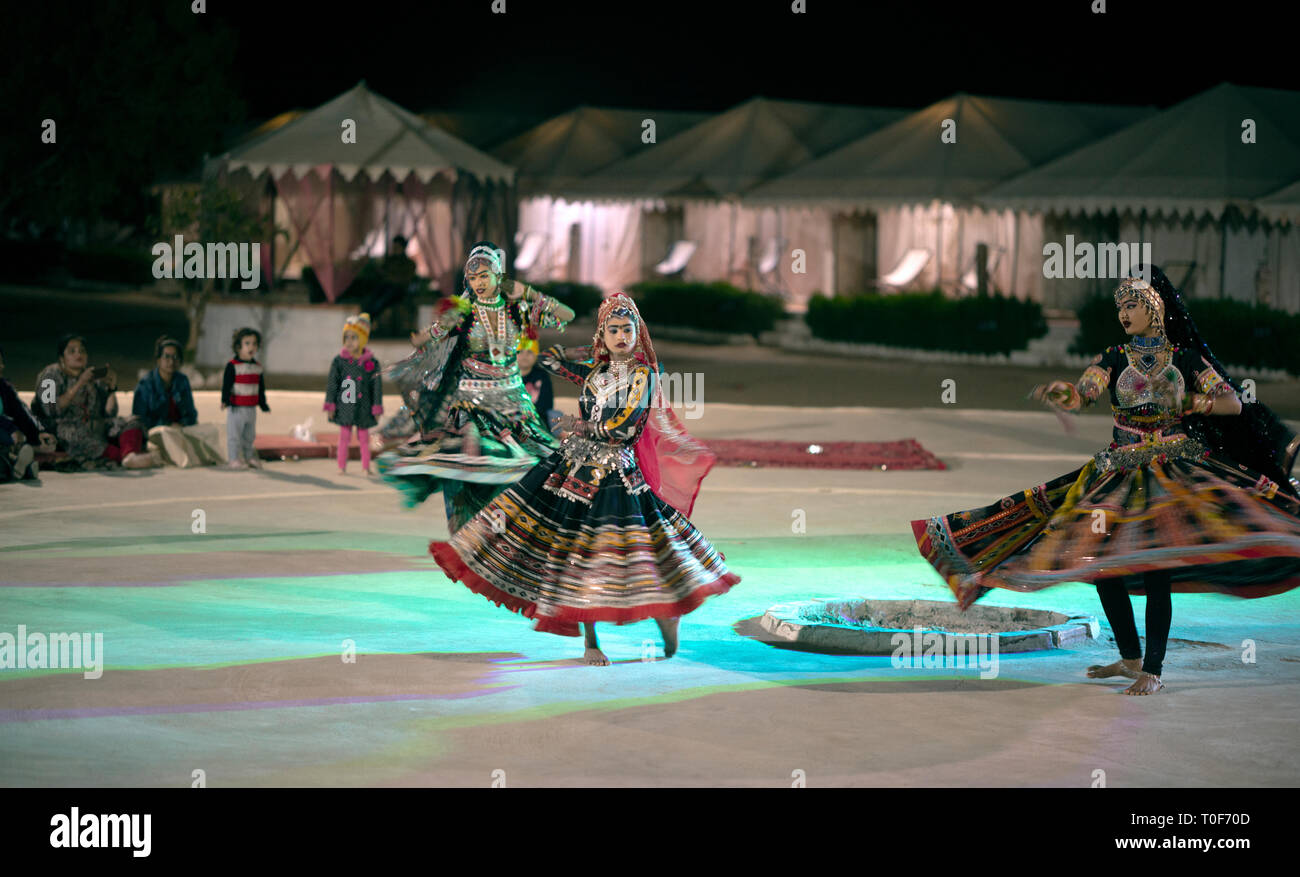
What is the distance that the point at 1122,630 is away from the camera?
25.9 feet

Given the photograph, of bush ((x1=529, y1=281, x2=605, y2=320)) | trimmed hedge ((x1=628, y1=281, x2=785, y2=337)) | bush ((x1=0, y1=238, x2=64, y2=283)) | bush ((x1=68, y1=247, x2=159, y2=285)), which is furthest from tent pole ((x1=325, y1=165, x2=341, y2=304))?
bush ((x1=0, y1=238, x2=64, y2=283))

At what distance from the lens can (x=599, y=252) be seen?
4306cm

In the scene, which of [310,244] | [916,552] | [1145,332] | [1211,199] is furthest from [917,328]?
[1145,332]

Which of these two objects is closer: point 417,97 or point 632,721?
point 632,721

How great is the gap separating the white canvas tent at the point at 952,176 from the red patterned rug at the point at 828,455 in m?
16.7

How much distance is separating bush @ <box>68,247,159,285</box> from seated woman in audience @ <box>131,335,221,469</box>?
2949 centimetres

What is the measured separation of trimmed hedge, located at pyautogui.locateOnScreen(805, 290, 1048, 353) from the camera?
1155 inches

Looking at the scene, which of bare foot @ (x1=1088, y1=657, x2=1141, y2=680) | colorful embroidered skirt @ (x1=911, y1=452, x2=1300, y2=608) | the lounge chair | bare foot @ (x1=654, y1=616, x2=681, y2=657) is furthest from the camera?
the lounge chair

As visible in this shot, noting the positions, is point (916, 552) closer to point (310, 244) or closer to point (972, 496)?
point (972, 496)

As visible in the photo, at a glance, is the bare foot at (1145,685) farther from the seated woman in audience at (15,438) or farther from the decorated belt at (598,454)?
the seated woman in audience at (15,438)

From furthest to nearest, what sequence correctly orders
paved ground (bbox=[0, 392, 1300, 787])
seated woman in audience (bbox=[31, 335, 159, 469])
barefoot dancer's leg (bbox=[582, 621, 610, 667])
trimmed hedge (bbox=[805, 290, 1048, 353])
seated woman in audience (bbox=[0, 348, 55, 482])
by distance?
1. trimmed hedge (bbox=[805, 290, 1048, 353])
2. seated woman in audience (bbox=[31, 335, 159, 469])
3. seated woman in audience (bbox=[0, 348, 55, 482])
4. barefoot dancer's leg (bbox=[582, 621, 610, 667])
5. paved ground (bbox=[0, 392, 1300, 787])

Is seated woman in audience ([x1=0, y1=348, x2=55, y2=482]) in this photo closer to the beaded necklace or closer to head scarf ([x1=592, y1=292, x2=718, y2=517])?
the beaded necklace

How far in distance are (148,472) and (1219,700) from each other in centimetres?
991

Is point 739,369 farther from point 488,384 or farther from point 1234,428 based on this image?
point 1234,428
